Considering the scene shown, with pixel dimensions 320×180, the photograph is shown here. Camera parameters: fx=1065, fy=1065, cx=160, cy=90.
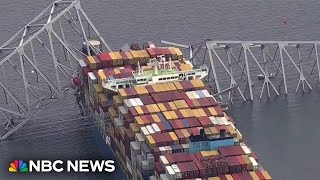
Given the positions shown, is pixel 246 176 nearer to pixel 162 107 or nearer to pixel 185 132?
pixel 185 132

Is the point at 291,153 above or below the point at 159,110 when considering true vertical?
below

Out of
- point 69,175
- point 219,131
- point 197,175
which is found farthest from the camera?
point 69,175

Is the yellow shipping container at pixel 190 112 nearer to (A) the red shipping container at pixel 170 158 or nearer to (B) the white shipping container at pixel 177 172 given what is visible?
(A) the red shipping container at pixel 170 158

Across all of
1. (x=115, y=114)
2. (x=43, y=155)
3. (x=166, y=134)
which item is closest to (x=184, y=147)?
(x=166, y=134)

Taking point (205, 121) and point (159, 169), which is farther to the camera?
point (205, 121)

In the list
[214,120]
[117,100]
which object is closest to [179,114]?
[214,120]

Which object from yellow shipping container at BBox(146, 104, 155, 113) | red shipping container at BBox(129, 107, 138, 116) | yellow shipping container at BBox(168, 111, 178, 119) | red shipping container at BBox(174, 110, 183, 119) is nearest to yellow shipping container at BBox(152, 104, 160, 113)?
yellow shipping container at BBox(146, 104, 155, 113)

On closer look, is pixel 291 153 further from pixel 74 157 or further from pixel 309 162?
pixel 74 157

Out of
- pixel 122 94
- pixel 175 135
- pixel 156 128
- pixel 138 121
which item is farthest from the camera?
pixel 122 94

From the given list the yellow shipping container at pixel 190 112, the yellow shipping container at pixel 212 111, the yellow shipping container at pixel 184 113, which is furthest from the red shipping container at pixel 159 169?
the yellow shipping container at pixel 212 111
